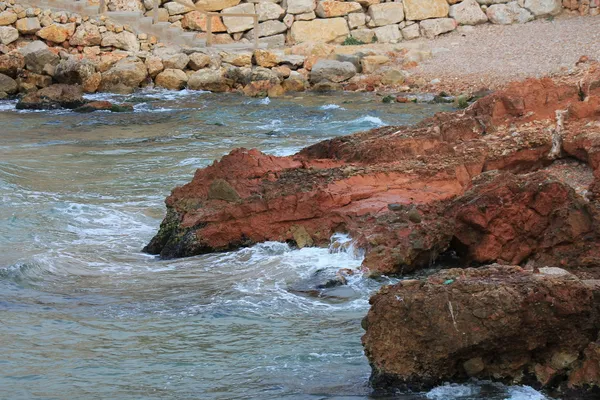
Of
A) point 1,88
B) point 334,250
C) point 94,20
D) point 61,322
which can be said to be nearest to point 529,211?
point 334,250

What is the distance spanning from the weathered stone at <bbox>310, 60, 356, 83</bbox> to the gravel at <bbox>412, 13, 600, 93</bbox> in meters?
1.62

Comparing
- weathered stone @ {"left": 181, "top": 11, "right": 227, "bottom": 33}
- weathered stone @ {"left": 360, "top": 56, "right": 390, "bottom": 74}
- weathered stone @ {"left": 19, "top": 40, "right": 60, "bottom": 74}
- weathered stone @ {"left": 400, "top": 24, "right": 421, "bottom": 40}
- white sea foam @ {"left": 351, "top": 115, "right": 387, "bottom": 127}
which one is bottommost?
white sea foam @ {"left": 351, "top": 115, "right": 387, "bottom": 127}

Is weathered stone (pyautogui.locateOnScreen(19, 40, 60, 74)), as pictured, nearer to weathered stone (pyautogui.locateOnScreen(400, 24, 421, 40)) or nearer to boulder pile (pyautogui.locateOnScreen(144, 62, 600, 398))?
weathered stone (pyautogui.locateOnScreen(400, 24, 421, 40))

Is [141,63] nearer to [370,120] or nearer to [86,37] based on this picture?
[86,37]

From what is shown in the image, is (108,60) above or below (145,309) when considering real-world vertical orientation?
below

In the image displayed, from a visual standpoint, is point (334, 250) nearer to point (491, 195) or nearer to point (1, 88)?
point (491, 195)

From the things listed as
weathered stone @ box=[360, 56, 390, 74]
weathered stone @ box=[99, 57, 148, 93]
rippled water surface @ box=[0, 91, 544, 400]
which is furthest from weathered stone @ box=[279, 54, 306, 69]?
rippled water surface @ box=[0, 91, 544, 400]

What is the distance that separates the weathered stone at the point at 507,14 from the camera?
2736 centimetres

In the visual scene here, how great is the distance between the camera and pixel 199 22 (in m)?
27.3

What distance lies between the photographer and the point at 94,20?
26.1m

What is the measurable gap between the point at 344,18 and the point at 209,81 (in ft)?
17.1

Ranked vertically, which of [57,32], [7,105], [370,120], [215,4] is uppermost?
[215,4]

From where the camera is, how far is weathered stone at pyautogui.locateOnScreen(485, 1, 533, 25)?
27.4 meters

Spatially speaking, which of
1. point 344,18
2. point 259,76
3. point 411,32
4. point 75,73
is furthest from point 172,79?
point 411,32
